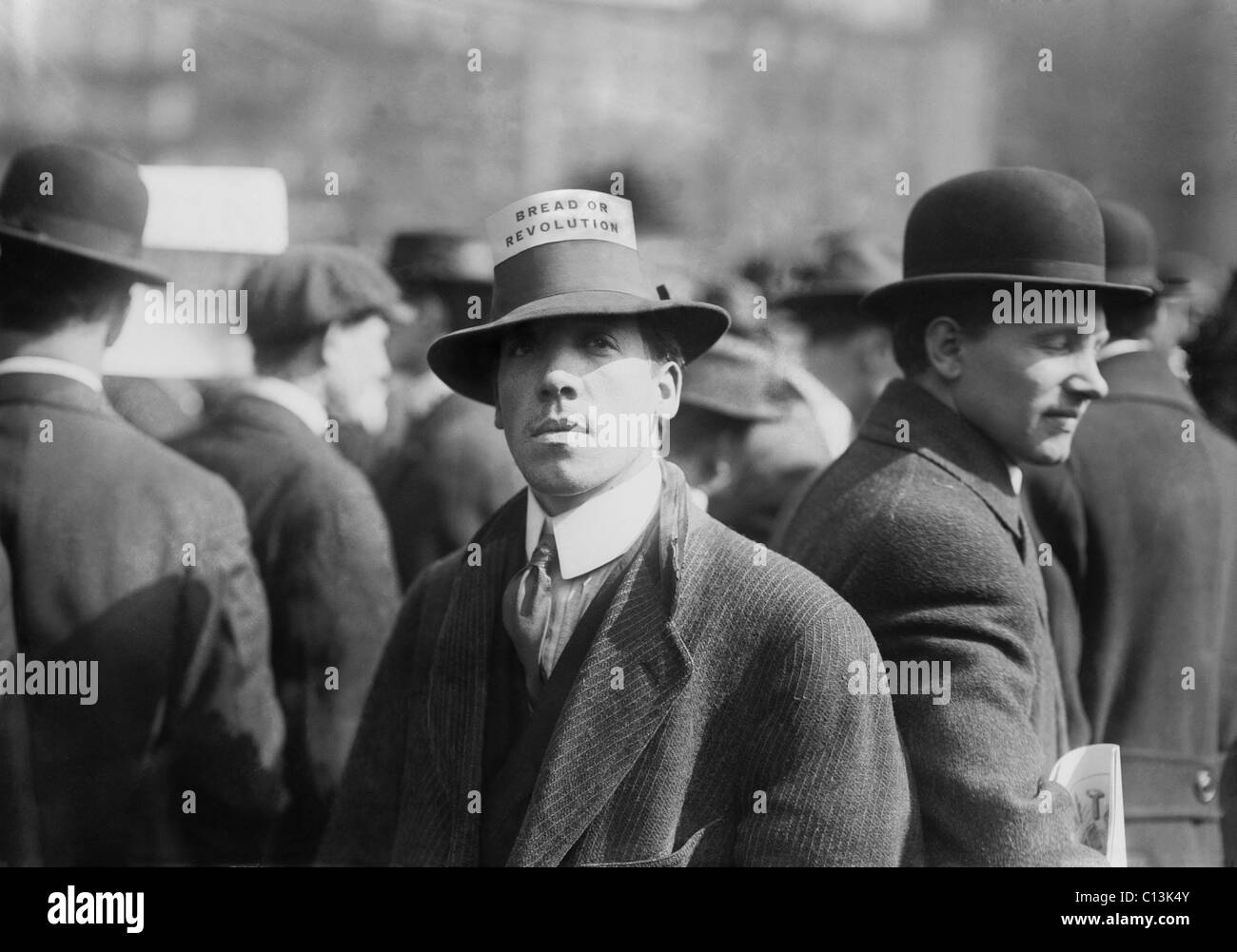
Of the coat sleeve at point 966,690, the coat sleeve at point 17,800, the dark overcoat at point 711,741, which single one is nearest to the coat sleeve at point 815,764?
the dark overcoat at point 711,741

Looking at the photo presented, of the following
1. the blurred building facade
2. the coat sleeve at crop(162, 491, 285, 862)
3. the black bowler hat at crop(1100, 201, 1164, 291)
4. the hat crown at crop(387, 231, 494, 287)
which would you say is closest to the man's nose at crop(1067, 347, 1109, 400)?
the black bowler hat at crop(1100, 201, 1164, 291)

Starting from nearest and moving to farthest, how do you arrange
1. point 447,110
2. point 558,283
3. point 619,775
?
point 619,775
point 558,283
point 447,110

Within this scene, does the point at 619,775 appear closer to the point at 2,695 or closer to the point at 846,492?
the point at 846,492

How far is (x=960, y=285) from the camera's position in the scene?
3234 millimetres

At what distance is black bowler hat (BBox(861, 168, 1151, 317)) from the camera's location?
318cm

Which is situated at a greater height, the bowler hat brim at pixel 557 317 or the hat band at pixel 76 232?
the hat band at pixel 76 232

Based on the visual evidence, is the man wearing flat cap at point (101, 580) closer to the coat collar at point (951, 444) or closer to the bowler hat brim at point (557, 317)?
the bowler hat brim at point (557, 317)

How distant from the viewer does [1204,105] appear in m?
3.58

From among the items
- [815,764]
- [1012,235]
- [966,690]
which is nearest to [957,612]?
[966,690]

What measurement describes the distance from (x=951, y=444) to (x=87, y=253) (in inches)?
69.2

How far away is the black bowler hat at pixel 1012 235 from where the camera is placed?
10.4ft

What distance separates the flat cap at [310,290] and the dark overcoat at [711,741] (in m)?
1.20

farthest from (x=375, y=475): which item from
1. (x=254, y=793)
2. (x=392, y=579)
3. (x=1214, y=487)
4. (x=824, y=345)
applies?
(x=1214, y=487)
